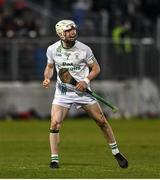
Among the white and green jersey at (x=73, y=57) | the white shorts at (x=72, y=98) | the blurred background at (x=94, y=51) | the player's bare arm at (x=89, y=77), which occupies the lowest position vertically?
the blurred background at (x=94, y=51)

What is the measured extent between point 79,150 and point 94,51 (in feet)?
47.9

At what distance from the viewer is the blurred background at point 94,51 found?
113 feet

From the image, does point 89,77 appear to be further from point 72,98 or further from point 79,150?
point 79,150

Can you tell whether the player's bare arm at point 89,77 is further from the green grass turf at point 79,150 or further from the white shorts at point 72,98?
the green grass turf at point 79,150

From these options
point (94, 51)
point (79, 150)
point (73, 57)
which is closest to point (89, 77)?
point (73, 57)

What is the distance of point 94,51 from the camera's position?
3641cm

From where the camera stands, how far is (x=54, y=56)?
17344 mm

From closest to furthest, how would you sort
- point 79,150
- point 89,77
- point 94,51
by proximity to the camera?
point 89,77 → point 79,150 → point 94,51

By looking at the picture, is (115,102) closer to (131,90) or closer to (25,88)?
(131,90)

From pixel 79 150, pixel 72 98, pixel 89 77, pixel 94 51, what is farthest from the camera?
pixel 94 51

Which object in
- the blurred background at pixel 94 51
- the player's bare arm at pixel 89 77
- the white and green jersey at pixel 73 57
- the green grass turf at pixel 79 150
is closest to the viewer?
the green grass turf at pixel 79 150

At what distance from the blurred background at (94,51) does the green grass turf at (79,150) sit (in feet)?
5.38

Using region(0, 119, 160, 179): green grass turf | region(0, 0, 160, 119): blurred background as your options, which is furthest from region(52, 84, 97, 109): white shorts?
region(0, 0, 160, 119): blurred background

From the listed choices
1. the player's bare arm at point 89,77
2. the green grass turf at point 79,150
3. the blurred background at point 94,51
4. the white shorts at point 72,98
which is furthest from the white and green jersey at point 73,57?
the blurred background at point 94,51
